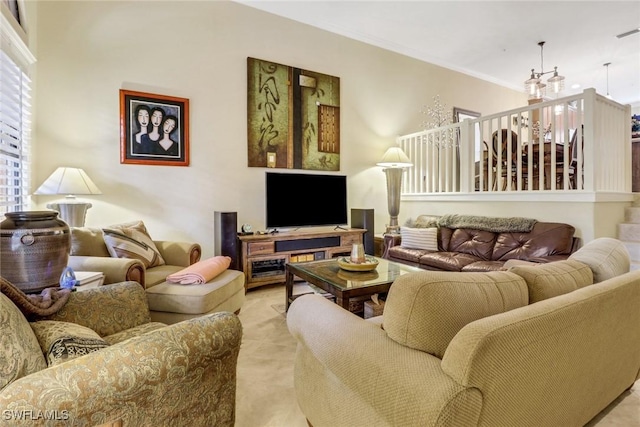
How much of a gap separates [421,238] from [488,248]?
2.35 feet

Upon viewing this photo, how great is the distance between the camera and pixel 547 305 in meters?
0.94

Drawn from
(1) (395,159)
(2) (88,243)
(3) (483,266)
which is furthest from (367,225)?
(2) (88,243)

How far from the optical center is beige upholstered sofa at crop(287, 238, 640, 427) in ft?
2.48

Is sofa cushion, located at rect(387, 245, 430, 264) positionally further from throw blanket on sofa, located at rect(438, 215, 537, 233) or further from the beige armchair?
the beige armchair

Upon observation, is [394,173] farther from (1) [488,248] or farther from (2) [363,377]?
(2) [363,377]

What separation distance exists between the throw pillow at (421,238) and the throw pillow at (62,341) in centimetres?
336

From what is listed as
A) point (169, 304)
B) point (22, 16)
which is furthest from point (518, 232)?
point (22, 16)

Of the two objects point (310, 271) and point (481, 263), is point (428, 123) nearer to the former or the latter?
point (481, 263)

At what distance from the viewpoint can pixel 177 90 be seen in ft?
11.3

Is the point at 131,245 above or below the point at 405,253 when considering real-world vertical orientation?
above

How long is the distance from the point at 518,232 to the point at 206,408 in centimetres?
332

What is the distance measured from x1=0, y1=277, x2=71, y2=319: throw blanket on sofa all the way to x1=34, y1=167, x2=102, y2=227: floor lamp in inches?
62.4

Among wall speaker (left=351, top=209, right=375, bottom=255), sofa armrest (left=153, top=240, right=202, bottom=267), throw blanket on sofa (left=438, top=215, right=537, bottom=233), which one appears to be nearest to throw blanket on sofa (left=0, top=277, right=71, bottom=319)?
sofa armrest (left=153, top=240, right=202, bottom=267)

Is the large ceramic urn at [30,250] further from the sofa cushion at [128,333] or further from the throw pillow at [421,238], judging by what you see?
the throw pillow at [421,238]
